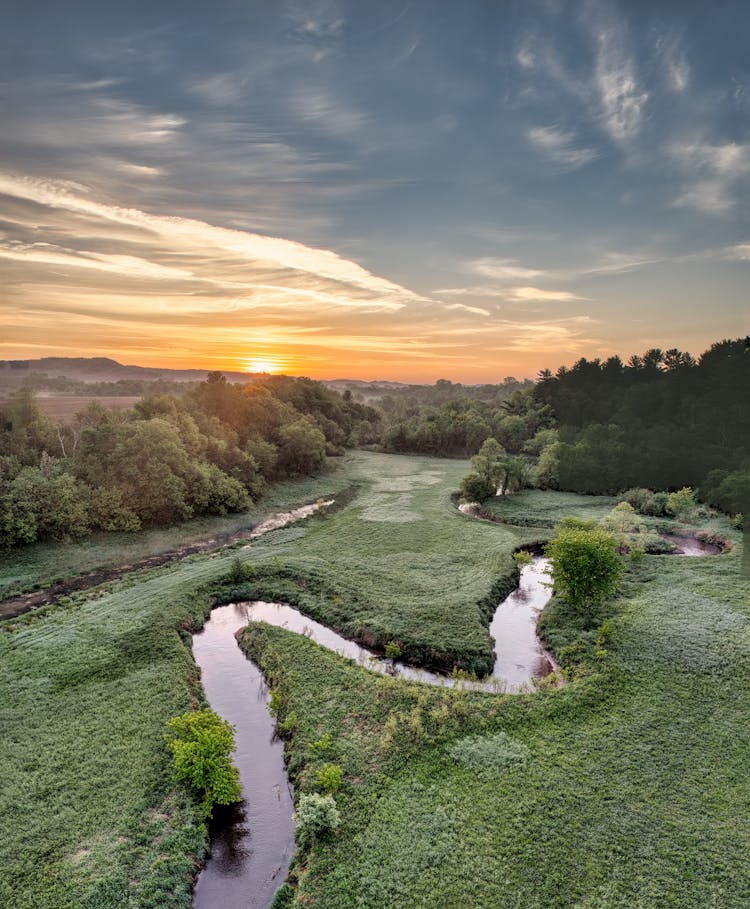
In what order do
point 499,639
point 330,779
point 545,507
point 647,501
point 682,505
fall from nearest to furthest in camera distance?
Answer: point 330,779 < point 499,639 < point 682,505 < point 647,501 < point 545,507

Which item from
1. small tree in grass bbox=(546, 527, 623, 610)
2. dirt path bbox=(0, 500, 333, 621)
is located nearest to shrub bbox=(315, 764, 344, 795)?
small tree in grass bbox=(546, 527, 623, 610)

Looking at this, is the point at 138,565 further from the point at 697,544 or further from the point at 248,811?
the point at 697,544

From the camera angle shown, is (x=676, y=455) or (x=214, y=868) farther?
(x=676, y=455)

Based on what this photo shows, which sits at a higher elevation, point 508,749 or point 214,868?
point 508,749

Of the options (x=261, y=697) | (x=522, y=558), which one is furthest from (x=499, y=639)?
(x=261, y=697)

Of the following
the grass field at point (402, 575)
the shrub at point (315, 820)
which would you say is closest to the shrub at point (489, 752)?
the shrub at point (315, 820)

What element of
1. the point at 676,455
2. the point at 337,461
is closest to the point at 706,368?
the point at 676,455

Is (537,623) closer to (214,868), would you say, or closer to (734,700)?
(734,700)

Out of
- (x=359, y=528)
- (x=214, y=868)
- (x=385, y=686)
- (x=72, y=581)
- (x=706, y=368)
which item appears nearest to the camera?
(x=214, y=868)
